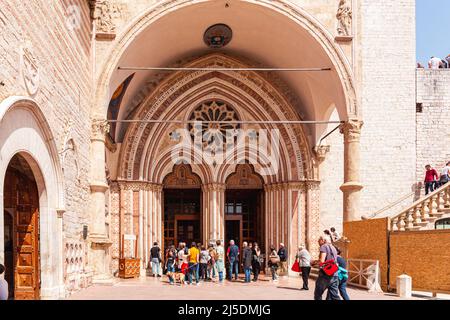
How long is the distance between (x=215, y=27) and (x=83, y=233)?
807 centimetres

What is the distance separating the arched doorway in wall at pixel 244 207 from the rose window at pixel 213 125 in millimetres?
1272

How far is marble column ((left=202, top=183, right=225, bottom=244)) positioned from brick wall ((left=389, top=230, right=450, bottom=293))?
839cm

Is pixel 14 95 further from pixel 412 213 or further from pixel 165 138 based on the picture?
pixel 165 138

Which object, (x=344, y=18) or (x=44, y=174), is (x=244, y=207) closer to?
(x=344, y=18)

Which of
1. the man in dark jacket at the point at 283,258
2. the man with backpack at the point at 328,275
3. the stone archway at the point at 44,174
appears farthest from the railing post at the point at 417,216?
the stone archway at the point at 44,174

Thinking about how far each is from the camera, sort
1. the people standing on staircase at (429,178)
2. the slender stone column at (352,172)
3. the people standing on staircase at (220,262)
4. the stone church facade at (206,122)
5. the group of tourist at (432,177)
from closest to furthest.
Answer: the stone church facade at (206,122) → the slender stone column at (352,172) → the people standing on staircase at (220,262) → the group of tourist at (432,177) → the people standing on staircase at (429,178)

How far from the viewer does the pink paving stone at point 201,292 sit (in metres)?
12.6

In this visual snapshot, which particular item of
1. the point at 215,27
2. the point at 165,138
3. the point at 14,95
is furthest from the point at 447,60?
the point at 14,95

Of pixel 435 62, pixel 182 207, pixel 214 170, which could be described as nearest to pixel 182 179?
pixel 182 207

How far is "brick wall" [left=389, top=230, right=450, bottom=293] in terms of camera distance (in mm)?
12781

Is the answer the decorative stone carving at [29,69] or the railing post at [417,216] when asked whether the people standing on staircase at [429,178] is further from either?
the decorative stone carving at [29,69]

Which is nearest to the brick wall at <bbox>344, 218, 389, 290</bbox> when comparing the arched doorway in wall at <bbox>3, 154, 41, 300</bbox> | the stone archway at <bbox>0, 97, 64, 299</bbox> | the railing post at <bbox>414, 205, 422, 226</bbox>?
the railing post at <bbox>414, 205, 422, 226</bbox>

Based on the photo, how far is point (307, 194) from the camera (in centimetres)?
2078

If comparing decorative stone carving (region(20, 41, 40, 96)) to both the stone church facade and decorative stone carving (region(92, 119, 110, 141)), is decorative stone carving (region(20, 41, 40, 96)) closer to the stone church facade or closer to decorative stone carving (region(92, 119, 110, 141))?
the stone church facade
